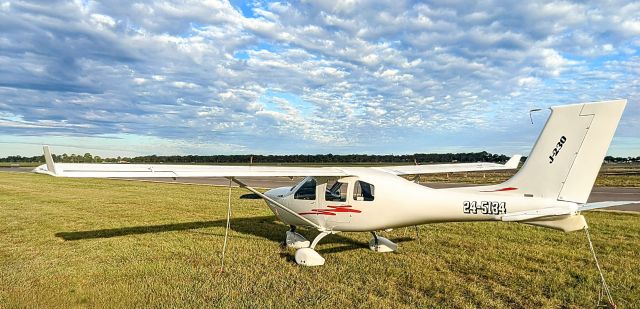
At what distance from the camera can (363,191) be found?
808cm

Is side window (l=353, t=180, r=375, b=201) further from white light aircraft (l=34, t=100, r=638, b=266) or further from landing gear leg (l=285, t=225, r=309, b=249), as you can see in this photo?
landing gear leg (l=285, t=225, r=309, b=249)

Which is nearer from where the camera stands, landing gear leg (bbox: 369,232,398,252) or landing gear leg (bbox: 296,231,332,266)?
landing gear leg (bbox: 296,231,332,266)

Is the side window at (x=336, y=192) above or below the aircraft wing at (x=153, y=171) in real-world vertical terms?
below

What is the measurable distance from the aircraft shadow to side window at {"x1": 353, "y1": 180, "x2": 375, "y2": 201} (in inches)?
69.7

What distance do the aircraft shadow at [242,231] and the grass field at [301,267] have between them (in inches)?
1.2

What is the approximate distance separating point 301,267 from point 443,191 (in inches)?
122

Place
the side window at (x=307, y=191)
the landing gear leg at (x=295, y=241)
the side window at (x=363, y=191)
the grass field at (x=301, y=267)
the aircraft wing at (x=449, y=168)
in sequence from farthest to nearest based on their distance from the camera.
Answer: the aircraft wing at (x=449, y=168) < the landing gear leg at (x=295, y=241) < the side window at (x=307, y=191) < the side window at (x=363, y=191) < the grass field at (x=301, y=267)

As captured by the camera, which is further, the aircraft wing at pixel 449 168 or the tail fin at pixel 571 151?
the aircraft wing at pixel 449 168

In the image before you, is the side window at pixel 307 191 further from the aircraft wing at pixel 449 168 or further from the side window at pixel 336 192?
the aircraft wing at pixel 449 168

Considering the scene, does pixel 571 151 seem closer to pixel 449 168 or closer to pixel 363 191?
pixel 363 191

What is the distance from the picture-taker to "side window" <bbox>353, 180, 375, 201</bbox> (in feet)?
26.2

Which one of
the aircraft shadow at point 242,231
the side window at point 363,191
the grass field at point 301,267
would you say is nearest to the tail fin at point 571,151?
the grass field at point 301,267

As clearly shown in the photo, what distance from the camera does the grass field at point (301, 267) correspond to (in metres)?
6.04

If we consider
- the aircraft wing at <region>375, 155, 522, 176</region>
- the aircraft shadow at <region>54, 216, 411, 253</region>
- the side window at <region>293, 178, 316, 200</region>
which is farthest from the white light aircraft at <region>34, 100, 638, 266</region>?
the aircraft wing at <region>375, 155, 522, 176</region>
